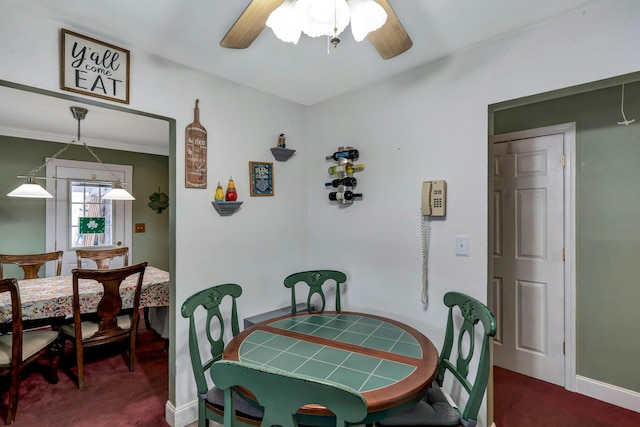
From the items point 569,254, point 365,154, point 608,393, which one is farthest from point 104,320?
point 608,393

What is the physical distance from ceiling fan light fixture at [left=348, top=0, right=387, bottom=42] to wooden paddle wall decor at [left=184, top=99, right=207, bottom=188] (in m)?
1.34

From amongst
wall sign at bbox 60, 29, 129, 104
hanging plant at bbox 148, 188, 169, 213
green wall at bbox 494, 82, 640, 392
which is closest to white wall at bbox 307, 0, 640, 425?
green wall at bbox 494, 82, 640, 392

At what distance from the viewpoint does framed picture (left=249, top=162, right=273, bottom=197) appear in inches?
96.2

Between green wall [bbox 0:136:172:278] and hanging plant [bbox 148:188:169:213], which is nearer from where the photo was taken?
green wall [bbox 0:136:172:278]

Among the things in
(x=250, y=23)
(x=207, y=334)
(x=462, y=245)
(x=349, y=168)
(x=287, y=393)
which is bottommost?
(x=207, y=334)

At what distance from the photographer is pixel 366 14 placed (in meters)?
1.12

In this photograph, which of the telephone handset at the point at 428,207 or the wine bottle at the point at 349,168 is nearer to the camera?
the telephone handset at the point at 428,207

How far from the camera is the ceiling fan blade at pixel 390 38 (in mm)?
1310

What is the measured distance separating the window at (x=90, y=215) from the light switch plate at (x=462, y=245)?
4250mm

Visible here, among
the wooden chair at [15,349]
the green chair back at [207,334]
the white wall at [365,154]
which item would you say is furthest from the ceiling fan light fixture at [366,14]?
the wooden chair at [15,349]

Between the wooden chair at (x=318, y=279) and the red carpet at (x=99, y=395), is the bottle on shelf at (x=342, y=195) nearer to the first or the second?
the wooden chair at (x=318, y=279)

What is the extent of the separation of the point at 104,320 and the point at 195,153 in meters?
1.64

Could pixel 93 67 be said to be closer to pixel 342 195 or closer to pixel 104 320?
pixel 342 195

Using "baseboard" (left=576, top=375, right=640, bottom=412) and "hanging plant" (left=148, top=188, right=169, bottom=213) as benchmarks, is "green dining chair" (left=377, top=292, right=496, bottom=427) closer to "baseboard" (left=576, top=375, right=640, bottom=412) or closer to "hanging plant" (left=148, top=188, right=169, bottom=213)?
→ "baseboard" (left=576, top=375, right=640, bottom=412)
